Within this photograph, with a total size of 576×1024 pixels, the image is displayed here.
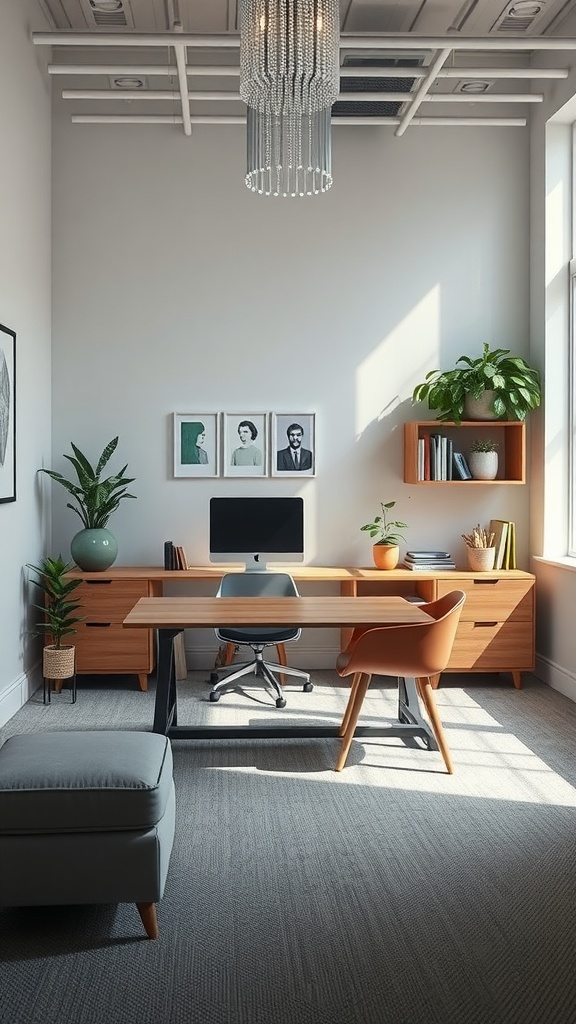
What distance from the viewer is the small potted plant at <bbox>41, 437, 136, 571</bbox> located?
541 centimetres

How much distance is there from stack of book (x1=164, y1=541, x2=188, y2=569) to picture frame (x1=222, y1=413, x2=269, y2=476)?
64 cm

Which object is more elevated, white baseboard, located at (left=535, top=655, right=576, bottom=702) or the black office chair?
the black office chair

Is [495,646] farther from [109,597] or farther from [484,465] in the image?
[109,597]

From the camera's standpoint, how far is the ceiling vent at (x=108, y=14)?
5.14 m

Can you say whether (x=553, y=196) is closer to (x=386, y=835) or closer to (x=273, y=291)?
(x=273, y=291)

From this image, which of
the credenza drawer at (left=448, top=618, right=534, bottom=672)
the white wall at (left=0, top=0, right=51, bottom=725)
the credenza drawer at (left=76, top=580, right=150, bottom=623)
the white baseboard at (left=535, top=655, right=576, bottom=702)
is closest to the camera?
the white wall at (left=0, top=0, right=51, bottom=725)

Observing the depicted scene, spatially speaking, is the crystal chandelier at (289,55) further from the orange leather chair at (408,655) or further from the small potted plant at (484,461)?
the small potted plant at (484,461)

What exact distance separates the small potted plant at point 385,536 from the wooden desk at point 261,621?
1.14 m

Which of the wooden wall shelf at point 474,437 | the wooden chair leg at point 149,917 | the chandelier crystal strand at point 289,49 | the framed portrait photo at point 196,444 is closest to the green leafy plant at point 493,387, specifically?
the wooden wall shelf at point 474,437

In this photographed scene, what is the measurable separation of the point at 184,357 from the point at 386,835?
3.60 metres

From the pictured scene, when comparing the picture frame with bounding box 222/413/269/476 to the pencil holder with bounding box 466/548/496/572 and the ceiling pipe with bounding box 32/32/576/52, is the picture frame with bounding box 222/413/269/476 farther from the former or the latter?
the ceiling pipe with bounding box 32/32/576/52

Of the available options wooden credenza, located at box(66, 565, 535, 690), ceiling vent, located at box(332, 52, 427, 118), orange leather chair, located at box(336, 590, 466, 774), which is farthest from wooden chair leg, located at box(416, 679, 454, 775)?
ceiling vent, located at box(332, 52, 427, 118)

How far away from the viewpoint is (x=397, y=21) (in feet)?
17.6

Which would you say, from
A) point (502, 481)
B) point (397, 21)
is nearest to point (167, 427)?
point (502, 481)
